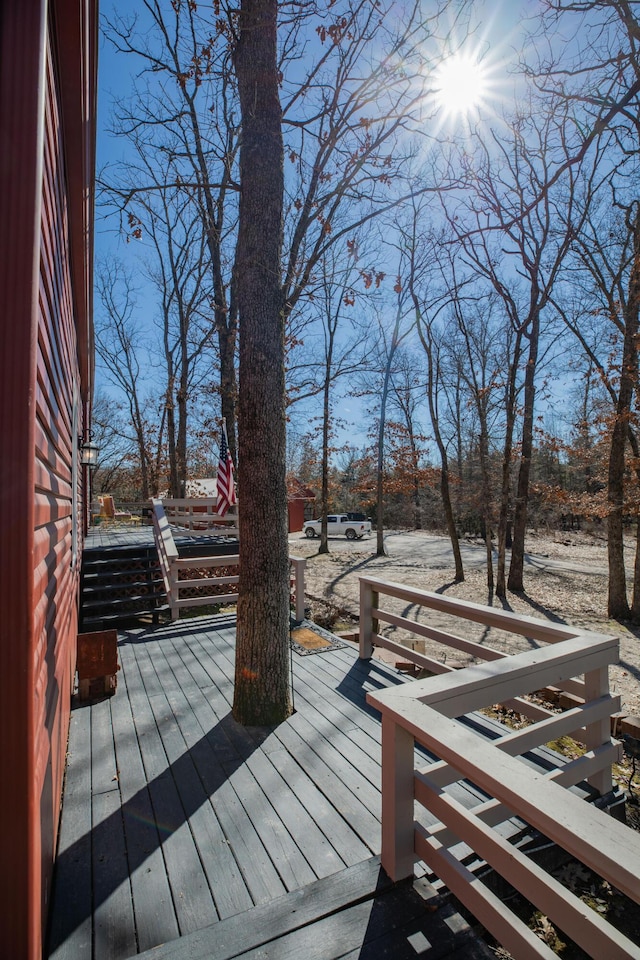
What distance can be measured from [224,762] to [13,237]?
9.20ft

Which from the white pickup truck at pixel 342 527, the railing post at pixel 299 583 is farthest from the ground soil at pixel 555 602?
the white pickup truck at pixel 342 527

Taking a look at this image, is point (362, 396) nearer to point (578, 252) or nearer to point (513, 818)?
point (578, 252)

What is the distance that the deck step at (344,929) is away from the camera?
5.08 feet

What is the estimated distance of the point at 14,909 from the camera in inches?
38.4

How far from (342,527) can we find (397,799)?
23.2 m

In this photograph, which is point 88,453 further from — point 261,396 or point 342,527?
point 342,527

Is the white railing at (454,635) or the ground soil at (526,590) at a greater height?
the white railing at (454,635)

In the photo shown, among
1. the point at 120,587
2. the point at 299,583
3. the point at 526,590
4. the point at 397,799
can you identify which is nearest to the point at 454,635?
the point at 397,799

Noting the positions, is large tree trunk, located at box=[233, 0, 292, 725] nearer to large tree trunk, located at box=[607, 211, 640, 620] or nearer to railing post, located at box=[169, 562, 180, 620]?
railing post, located at box=[169, 562, 180, 620]

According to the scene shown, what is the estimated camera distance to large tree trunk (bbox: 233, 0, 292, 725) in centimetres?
316

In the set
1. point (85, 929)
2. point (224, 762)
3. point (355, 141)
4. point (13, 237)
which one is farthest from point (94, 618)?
point (355, 141)

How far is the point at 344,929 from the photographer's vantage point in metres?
1.64

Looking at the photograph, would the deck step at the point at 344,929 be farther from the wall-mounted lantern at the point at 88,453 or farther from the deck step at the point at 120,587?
the wall-mounted lantern at the point at 88,453

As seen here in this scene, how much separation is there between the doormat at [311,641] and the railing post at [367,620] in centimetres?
52
